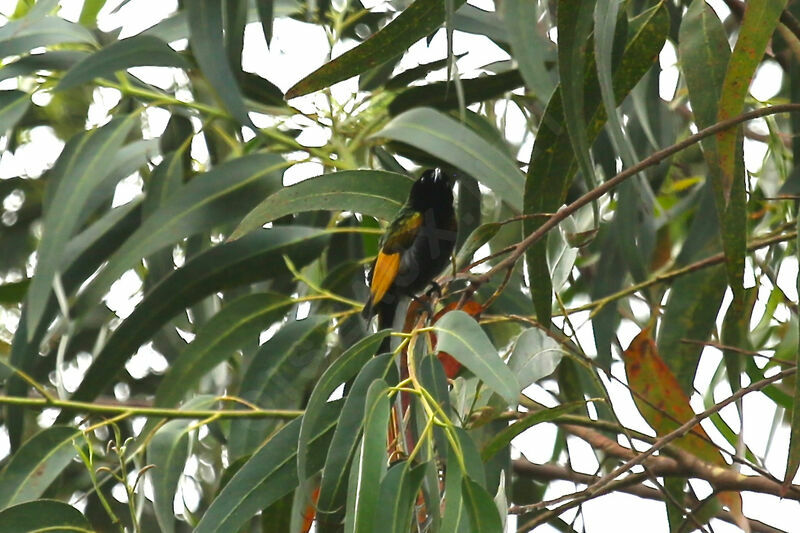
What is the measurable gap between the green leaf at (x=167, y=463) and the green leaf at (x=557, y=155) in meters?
0.63

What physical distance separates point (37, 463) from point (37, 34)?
0.79m

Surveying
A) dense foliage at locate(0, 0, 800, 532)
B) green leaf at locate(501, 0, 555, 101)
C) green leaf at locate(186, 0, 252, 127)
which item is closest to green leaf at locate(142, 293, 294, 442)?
dense foliage at locate(0, 0, 800, 532)

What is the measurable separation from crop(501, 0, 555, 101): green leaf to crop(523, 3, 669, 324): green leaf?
57 mm

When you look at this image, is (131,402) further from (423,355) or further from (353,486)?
(353,486)

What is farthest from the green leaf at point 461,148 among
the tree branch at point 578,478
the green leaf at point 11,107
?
the green leaf at point 11,107

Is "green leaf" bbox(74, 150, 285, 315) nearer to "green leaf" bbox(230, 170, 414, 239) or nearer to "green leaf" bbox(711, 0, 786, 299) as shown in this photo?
"green leaf" bbox(230, 170, 414, 239)

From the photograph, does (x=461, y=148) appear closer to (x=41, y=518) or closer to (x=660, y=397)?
(x=660, y=397)

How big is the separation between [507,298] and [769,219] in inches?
31.3

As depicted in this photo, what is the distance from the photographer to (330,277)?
2.13 metres

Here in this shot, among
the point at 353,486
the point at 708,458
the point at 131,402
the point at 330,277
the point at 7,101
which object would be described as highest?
the point at 7,101

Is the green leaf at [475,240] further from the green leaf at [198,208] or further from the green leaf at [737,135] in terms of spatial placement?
the green leaf at [198,208]

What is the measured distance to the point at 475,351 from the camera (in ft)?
4.15

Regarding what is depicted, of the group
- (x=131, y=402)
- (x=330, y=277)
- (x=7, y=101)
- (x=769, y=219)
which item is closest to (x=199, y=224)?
(x=330, y=277)

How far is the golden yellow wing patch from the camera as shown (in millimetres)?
1982
